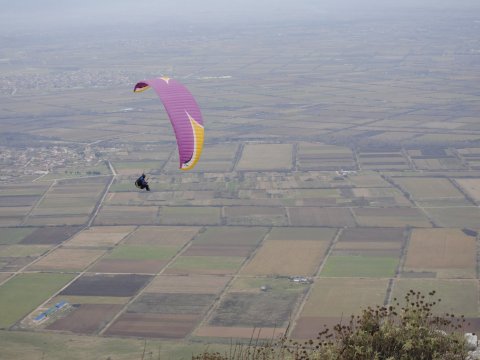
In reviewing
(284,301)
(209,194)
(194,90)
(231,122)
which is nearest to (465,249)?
(284,301)

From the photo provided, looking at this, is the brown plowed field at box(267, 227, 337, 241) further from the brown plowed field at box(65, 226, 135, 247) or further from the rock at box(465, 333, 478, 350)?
the rock at box(465, 333, 478, 350)

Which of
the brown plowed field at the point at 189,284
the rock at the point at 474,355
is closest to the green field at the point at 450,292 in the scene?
the brown plowed field at the point at 189,284

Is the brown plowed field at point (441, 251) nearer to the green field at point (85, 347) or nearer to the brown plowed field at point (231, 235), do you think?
the brown plowed field at point (231, 235)

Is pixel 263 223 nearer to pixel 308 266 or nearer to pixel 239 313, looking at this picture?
pixel 308 266

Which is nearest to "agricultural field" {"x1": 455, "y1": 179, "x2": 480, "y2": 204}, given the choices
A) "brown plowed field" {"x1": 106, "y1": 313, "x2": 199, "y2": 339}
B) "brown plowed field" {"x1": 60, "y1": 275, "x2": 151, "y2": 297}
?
"brown plowed field" {"x1": 60, "y1": 275, "x2": 151, "y2": 297}

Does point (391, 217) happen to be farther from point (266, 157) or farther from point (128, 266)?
point (266, 157)
